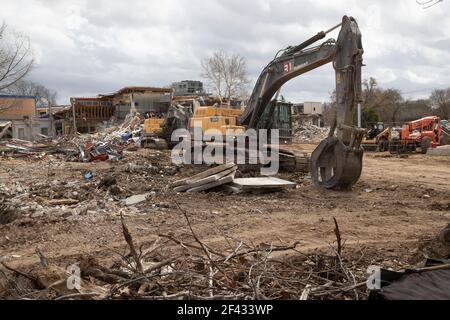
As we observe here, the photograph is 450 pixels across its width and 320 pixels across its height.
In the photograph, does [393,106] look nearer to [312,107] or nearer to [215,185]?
[312,107]

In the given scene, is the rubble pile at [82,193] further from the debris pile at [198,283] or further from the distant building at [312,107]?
the distant building at [312,107]

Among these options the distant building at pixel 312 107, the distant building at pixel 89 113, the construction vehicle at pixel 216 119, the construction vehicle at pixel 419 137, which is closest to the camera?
the construction vehicle at pixel 216 119

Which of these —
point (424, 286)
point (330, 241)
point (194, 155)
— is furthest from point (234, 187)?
point (424, 286)

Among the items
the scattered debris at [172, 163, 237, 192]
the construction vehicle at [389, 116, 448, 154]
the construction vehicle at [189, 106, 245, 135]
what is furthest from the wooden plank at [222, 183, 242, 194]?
the construction vehicle at [389, 116, 448, 154]

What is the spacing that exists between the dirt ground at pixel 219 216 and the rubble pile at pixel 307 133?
29050 mm

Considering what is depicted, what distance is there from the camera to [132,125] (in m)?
33.2

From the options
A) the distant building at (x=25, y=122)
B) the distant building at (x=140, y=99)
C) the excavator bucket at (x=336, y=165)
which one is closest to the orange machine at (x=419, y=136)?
the excavator bucket at (x=336, y=165)

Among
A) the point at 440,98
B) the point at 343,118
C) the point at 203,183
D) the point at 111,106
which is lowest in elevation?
the point at 203,183

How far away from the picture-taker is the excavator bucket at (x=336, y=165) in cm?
1011

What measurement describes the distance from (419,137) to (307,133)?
67.1ft

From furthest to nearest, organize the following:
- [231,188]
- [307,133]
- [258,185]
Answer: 1. [307,133]
2. [231,188]
3. [258,185]

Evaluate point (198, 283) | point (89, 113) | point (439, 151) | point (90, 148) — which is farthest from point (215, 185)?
point (89, 113)

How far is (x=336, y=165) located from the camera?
10336mm

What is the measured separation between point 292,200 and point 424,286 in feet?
21.0
